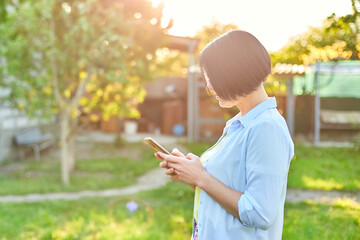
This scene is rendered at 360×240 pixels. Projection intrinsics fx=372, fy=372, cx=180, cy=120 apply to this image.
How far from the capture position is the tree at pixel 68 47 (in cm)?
755

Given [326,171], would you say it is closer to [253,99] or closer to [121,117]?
[121,117]

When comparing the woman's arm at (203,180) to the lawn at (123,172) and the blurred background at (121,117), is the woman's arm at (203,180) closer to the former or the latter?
the blurred background at (121,117)

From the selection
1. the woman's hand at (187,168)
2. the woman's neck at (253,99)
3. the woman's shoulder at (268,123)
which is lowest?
the woman's hand at (187,168)

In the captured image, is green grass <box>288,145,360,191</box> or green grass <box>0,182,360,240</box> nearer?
green grass <box>0,182,360,240</box>

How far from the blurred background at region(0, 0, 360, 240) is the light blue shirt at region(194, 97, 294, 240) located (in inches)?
A: 12.8

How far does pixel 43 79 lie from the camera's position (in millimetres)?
7758

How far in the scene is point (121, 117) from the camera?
984cm

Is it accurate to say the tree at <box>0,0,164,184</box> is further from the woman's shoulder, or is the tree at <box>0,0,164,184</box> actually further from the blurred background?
the woman's shoulder

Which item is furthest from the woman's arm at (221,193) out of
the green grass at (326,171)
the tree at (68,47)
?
the tree at (68,47)

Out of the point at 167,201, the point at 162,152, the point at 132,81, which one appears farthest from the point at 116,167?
the point at 162,152

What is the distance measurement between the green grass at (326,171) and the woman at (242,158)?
223 inches

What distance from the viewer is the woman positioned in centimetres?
128

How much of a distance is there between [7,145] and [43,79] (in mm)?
4100

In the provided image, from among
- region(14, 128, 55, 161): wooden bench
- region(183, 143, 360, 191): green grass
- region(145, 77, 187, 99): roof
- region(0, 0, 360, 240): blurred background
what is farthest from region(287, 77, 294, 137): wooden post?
region(14, 128, 55, 161): wooden bench
